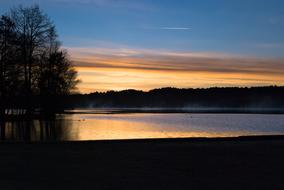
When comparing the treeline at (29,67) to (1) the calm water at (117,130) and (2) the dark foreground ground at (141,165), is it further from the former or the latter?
(2) the dark foreground ground at (141,165)

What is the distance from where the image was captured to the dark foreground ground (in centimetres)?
1173

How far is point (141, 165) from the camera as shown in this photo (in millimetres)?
15039

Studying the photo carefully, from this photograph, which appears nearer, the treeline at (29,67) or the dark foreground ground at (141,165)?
the dark foreground ground at (141,165)

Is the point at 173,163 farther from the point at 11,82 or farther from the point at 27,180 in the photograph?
the point at 11,82

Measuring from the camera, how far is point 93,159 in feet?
54.3

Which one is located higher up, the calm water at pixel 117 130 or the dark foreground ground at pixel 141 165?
the dark foreground ground at pixel 141 165

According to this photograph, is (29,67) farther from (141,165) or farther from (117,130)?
(141,165)

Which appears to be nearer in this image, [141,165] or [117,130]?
[141,165]

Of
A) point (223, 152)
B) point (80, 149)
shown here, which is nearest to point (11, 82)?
point (80, 149)

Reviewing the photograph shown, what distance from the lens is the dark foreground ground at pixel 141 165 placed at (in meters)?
11.7

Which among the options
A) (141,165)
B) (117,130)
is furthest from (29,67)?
(141,165)

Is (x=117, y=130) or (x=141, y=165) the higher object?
(x=141, y=165)

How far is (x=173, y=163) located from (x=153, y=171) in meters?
2.04

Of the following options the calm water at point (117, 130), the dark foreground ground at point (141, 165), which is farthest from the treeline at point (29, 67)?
the dark foreground ground at point (141, 165)
